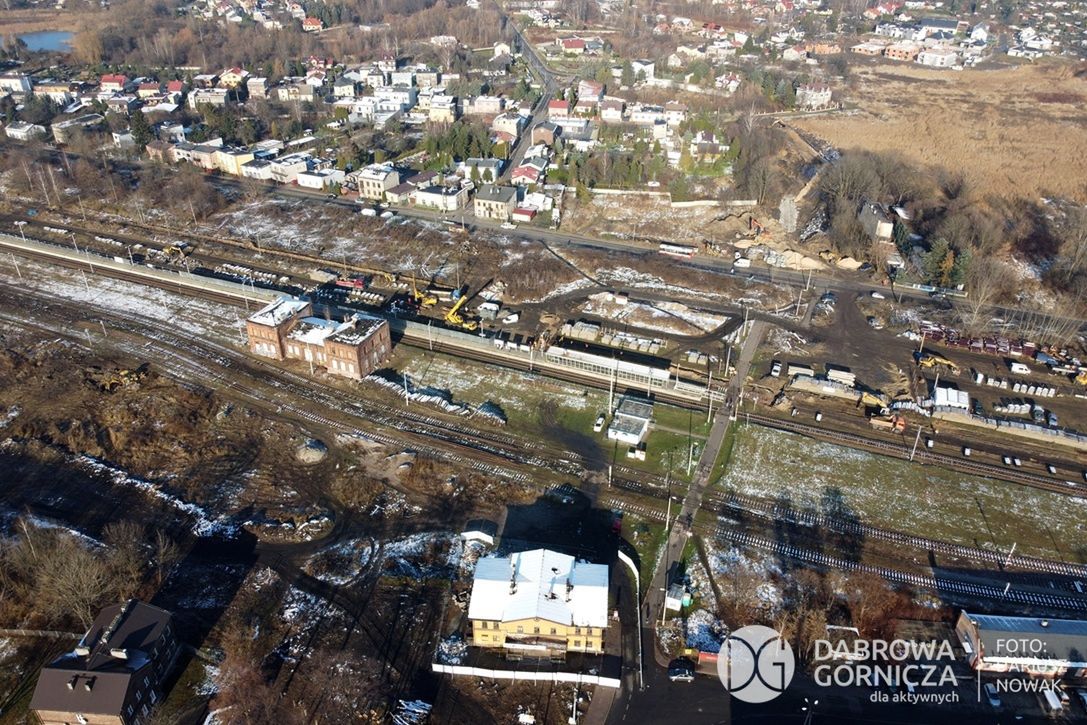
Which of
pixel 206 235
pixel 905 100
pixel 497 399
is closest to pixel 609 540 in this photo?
pixel 497 399

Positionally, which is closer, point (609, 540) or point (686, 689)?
point (686, 689)

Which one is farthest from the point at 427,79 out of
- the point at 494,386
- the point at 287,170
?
the point at 494,386

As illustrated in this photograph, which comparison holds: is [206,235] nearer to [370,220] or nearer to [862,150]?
[370,220]

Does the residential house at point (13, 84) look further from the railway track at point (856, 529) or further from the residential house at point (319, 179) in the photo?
the railway track at point (856, 529)

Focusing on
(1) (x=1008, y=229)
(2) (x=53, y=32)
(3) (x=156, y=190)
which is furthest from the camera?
(2) (x=53, y=32)

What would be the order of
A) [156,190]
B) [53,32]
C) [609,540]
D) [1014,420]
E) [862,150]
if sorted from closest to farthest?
[609,540]
[1014,420]
[156,190]
[862,150]
[53,32]
